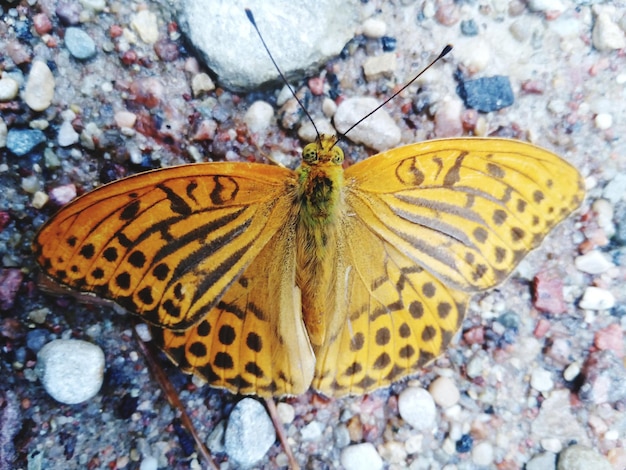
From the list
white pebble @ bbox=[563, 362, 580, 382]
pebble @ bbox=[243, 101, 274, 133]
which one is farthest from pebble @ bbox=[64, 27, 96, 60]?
white pebble @ bbox=[563, 362, 580, 382]

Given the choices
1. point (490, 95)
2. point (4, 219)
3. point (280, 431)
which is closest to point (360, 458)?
point (280, 431)

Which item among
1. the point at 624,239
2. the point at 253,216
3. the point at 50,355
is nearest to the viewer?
the point at 253,216

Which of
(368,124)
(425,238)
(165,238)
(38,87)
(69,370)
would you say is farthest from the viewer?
(368,124)

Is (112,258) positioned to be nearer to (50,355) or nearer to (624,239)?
(50,355)

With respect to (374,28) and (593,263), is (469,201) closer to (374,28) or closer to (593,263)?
(593,263)

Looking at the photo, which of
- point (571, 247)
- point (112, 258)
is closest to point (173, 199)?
point (112, 258)

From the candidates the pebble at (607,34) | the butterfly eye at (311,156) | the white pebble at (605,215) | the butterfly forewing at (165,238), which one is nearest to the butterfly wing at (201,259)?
the butterfly forewing at (165,238)

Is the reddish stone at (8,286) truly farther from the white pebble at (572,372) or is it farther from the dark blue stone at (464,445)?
the white pebble at (572,372)
